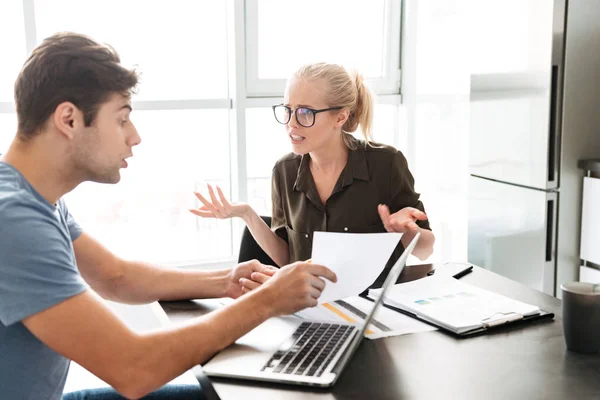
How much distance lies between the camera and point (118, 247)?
351cm

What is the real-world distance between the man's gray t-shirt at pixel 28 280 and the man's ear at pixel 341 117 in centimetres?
116

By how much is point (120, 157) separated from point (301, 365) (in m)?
0.58

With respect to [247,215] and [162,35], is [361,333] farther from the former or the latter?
[162,35]

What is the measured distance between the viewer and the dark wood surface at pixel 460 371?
117 cm

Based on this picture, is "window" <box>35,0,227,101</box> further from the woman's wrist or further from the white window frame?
the woman's wrist

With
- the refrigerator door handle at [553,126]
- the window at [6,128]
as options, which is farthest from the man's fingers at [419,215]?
the window at [6,128]

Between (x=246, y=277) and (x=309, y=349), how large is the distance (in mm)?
428

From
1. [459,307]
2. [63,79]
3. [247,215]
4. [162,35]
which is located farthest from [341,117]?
[162,35]

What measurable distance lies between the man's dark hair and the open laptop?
0.55 metres

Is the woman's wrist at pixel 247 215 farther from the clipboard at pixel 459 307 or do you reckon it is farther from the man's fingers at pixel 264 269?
the clipboard at pixel 459 307

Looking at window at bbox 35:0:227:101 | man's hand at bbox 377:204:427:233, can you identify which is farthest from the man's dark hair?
window at bbox 35:0:227:101

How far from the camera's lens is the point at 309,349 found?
4.43ft

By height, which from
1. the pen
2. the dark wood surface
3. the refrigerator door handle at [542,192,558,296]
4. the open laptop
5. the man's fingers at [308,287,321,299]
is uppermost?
the man's fingers at [308,287,321,299]

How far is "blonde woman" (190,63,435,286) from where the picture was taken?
2.28 meters
